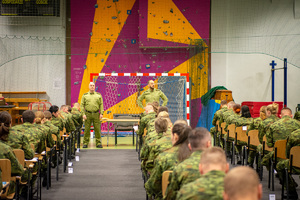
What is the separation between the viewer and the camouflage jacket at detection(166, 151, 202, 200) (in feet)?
9.43

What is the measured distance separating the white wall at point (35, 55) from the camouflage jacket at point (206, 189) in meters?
12.5

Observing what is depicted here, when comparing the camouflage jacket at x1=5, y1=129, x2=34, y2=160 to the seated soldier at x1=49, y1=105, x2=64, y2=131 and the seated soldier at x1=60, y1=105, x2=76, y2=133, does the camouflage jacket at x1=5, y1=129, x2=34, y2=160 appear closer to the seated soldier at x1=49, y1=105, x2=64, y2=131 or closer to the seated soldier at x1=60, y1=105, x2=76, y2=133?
the seated soldier at x1=49, y1=105, x2=64, y2=131

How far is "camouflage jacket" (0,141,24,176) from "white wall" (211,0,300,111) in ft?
35.1

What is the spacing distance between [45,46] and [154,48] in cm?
396

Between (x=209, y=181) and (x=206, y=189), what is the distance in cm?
5

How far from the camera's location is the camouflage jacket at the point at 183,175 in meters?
2.87

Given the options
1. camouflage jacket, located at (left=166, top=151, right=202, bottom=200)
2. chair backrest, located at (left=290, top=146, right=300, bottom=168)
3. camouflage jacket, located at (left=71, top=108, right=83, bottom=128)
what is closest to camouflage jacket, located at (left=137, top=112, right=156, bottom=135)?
camouflage jacket, located at (left=71, top=108, right=83, bottom=128)

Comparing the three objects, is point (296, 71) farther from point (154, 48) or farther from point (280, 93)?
point (154, 48)

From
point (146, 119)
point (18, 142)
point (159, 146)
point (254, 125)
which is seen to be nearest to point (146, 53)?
point (146, 119)

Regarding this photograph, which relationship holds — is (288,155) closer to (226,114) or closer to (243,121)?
(243,121)

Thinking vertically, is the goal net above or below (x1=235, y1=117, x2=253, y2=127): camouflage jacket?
above

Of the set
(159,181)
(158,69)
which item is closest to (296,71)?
(158,69)

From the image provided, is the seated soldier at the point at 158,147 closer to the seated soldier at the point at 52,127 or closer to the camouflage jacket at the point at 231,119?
the seated soldier at the point at 52,127

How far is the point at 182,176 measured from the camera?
289cm
